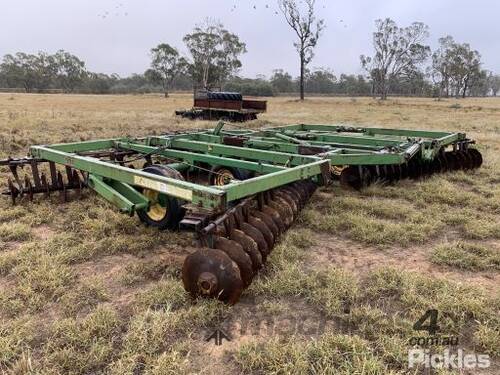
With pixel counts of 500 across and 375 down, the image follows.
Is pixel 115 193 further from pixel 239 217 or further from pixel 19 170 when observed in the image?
pixel 19 170

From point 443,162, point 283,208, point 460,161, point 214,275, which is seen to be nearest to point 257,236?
point 214,275

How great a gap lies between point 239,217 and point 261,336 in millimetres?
943

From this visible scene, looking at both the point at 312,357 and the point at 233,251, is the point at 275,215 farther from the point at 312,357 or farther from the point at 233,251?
the point at 312,357

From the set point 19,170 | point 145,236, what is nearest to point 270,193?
point 145,236

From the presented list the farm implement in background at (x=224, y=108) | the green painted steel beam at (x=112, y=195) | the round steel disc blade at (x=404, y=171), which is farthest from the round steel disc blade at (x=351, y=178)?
the farm implement in background at (x=224, y=108)

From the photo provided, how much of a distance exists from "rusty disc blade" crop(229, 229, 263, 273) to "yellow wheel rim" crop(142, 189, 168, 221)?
1.47 metres

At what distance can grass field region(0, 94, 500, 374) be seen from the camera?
2.31m

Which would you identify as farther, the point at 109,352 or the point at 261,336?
the point at 261,336

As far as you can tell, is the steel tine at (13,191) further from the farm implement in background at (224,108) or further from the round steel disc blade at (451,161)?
the farm implement in background at (224,108)

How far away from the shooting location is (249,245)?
295cm

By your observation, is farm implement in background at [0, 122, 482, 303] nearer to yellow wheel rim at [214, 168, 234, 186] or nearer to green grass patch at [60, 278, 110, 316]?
yellow wheel rim at [214, 168, 234, 186]

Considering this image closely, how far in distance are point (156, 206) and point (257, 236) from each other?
158cm

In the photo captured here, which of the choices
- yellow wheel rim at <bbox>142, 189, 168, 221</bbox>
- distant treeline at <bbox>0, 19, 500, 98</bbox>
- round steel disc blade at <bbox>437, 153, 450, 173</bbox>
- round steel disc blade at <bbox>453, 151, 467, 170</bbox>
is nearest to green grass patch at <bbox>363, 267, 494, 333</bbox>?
yellow wheel rim at <bbox>142, 189, 168, 221</bbox>

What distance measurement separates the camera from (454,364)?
2.29 m
